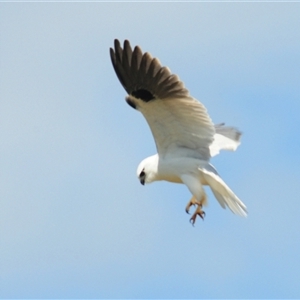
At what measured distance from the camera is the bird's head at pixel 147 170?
12.9m

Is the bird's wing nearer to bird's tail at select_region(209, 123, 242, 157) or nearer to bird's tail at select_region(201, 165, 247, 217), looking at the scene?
bird's tail at select_region(201, 165, 247, 217)

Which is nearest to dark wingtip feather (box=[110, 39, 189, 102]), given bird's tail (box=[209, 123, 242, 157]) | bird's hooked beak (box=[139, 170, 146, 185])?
bird's hooked beak (box=[139, 170, 146, 185])

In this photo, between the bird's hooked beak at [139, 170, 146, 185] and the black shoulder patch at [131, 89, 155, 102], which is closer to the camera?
the black shoulder patch at [131, 89, 155, 102]

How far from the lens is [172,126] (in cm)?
1266

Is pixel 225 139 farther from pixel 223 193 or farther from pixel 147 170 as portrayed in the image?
pixel 223 193

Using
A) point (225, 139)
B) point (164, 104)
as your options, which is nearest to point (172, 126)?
point (164, 104)

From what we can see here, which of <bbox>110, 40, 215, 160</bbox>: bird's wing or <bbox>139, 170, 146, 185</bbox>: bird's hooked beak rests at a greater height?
<bbox>110, 40, 215, 160</bbox>: bird's wing

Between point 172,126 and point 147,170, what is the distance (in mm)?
632

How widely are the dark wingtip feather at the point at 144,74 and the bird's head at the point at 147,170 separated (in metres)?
0.84

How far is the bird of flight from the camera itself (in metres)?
12.3

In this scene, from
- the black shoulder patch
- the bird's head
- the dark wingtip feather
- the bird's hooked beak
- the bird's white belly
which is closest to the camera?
→ the dark wingtip feather

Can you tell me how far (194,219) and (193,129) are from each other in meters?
0.96

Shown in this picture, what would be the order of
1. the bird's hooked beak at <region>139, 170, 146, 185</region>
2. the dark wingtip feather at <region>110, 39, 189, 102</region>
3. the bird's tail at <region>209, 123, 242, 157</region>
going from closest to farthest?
the dark wingtip feather at <region>110, 39, 189, 102</region> < the bird's hooked beak at <region>139, 170, 146, 185</region> < the bird's tail at <region>209, 123, 242, 157</region>

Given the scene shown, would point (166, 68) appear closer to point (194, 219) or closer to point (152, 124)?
point (152, 124)
